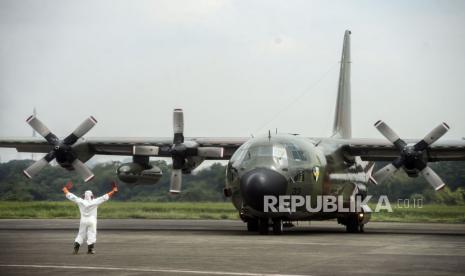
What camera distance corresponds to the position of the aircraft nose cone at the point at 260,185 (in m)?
24.5

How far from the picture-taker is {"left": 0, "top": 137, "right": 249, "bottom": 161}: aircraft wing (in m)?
34.4

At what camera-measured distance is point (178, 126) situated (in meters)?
32.9

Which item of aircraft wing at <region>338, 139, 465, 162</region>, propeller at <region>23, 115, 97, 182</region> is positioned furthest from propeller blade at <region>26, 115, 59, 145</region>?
aircraft wing at <region>338, 139, 465, 162</region>

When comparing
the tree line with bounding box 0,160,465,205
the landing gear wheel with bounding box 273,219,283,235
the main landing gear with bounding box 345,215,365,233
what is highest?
the landing gear wheel with bounding box 273,219,283,235

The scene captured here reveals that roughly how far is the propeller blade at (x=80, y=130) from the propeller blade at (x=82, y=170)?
0.98 meters

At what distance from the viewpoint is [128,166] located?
33875 mm

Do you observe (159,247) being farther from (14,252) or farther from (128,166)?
(128,166)

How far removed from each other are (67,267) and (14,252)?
4.01 m

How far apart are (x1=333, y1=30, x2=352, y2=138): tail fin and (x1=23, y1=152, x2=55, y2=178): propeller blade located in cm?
1238

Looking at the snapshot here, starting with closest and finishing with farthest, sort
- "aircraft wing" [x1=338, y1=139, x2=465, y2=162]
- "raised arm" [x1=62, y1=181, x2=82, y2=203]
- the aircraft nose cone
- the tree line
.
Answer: "raised arm" [x1=62, y1=181, x2=82, y2=203]
the aircraft nose cone
"aircraft wing" [x1=338, y1=139, x2=465, y2=162]
the tree line

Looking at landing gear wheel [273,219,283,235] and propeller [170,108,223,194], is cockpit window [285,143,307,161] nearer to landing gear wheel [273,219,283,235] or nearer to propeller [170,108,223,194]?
landing gear wheel [273,219,283,235]

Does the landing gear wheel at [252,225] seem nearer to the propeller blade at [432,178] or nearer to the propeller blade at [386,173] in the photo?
the propeller blade at [386,173]

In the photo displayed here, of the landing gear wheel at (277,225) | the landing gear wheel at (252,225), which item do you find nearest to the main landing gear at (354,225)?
Result: the landing gear wheel at (252,225)

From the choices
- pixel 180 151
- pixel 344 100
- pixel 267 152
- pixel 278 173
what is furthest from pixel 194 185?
pixel 278 173
